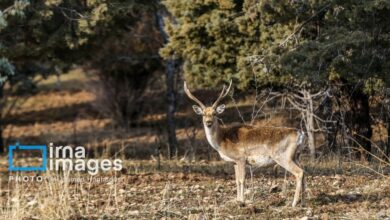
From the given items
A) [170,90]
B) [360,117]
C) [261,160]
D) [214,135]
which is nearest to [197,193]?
[214,135]

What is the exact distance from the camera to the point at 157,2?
17531mm

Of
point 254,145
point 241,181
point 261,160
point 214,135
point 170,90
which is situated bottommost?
point 241,181

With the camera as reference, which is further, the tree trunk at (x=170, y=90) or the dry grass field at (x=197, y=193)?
the tree trunk at (x=170, y=90)

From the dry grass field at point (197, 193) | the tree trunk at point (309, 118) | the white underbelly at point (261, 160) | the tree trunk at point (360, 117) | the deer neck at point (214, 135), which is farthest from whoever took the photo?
the tree trunk at point (360, 117)

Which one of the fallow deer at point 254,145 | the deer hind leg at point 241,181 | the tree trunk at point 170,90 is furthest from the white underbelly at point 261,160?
the tree trunk at point 170,90

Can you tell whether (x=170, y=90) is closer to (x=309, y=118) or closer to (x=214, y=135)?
(x=309, y=118)

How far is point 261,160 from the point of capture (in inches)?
369

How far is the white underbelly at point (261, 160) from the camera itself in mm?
9320

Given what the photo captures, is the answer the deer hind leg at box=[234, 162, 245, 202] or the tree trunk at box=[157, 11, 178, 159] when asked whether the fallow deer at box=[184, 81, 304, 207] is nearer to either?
the deer hind leg at box=[234, 162, 245, 202]

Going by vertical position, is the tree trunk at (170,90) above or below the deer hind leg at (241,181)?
above

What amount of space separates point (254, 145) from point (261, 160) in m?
0.22

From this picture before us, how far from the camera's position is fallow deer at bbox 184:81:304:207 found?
9.18 meters

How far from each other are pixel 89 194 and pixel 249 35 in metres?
6.64

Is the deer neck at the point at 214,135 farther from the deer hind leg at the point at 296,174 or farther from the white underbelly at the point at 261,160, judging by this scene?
the deer hind leg at the point at 296,174
